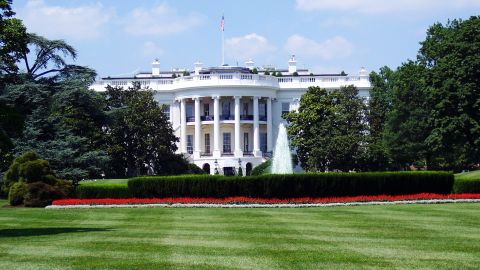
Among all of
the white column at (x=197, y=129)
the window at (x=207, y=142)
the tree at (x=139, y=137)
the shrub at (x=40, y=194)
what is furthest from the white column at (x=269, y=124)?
the shrub at (x=40, y=194)

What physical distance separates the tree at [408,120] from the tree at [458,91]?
8905mm

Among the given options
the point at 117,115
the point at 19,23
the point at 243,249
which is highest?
the point at 19,23

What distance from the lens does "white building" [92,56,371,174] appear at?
89.6 metres

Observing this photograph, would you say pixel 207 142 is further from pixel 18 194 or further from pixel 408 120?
pixel 18 194

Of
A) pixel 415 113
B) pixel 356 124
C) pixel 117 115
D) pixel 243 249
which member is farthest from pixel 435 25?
pixel 243 249

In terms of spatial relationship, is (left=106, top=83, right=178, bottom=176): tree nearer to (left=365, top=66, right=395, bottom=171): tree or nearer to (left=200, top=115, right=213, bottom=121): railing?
(left=200, top=115, right=213, bottom=121): railing

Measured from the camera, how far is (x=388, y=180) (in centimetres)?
3781

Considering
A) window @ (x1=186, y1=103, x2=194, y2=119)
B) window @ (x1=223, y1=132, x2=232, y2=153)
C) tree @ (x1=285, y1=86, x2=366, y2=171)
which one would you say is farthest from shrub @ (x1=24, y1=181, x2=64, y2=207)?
window @ (x1=186, y1=103, x2=194, y2=119)

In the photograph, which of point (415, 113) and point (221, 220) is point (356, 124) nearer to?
point (415, 113)

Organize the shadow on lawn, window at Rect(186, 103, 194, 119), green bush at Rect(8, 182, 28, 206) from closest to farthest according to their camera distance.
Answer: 1. the shadow on lawn
2. green bush at Rect(8, 182, 28, 206)
3. window at Rect(186, 103, 194, 119)

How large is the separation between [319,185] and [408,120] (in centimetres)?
3160

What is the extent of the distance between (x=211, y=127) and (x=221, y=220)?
224 feet

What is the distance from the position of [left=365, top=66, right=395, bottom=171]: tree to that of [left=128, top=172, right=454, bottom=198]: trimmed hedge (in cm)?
3217

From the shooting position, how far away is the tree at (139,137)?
72.7 meters
